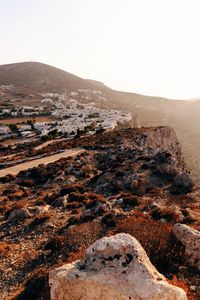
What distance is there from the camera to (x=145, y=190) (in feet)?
94.5

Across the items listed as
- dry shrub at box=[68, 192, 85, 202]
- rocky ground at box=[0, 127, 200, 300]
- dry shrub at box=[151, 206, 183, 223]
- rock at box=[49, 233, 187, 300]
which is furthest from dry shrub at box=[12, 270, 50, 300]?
dry shrub at box=[68, 192, 85, 202]

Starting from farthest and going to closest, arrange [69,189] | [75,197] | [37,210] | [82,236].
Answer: [69,189] < [75,197] < [37,210] < [82,236]

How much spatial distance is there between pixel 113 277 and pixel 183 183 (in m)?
22.5

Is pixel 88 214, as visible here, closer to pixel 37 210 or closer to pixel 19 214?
pixel 37 210

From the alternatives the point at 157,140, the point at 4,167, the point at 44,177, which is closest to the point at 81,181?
the point at 44,177

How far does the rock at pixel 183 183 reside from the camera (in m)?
29.0

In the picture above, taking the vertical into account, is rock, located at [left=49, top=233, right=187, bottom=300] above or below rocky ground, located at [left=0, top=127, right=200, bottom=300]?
above

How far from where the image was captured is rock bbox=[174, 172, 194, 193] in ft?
95.1

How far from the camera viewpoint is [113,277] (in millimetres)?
8094

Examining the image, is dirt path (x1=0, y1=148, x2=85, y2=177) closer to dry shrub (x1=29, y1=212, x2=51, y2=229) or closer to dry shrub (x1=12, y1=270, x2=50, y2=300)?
dry shrub (x1=29, y1=212, x2=51, y2=229)

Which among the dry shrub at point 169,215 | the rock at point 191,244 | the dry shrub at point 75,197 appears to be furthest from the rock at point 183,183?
the rock at point 191,244

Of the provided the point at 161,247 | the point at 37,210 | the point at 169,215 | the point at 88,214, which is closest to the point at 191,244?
the point at 161,247

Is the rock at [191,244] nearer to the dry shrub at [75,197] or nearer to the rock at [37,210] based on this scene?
the rock at [37,210]

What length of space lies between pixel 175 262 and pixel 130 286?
5.22 metres
